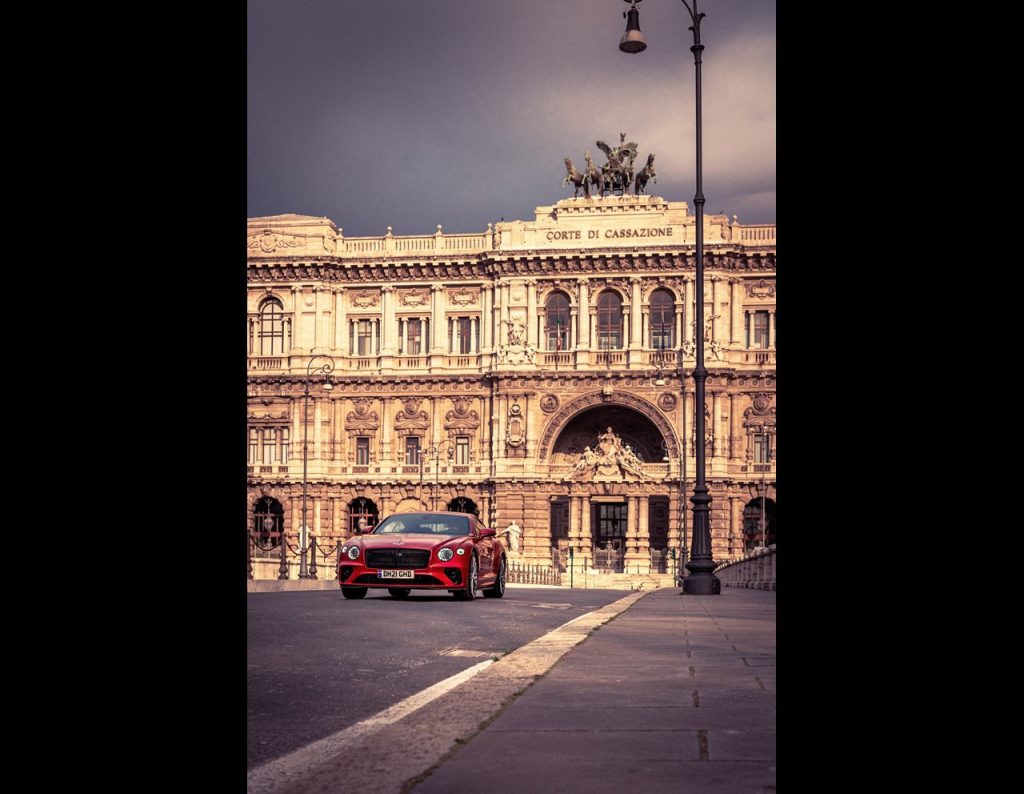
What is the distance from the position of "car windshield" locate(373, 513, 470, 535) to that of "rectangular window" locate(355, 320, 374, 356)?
4319cm

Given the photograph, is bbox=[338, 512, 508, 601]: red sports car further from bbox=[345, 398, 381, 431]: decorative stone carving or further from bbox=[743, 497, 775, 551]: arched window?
bbox=[345, 398, 381, 431]: decorative stone carving

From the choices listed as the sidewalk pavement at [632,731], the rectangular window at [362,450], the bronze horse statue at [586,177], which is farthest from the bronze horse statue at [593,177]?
the sidewalk pavement at [632,731]

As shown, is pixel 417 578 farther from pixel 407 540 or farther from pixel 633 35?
pixel 633 35

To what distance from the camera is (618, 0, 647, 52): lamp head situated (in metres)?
22.6

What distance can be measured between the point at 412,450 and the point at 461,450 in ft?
8.14

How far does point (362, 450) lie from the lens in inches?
2323

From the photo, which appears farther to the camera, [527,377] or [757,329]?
[757,329]

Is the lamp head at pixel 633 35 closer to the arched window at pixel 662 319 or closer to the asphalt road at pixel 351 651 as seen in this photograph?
the asphalt road at pixel 351 651

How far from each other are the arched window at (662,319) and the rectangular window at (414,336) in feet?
38.2

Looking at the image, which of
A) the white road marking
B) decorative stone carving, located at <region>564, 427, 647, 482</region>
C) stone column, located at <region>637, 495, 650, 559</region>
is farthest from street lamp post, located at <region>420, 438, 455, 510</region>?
the white road marking

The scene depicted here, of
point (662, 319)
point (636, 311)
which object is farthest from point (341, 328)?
point (662, 319)

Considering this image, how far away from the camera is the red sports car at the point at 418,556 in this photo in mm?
16234
